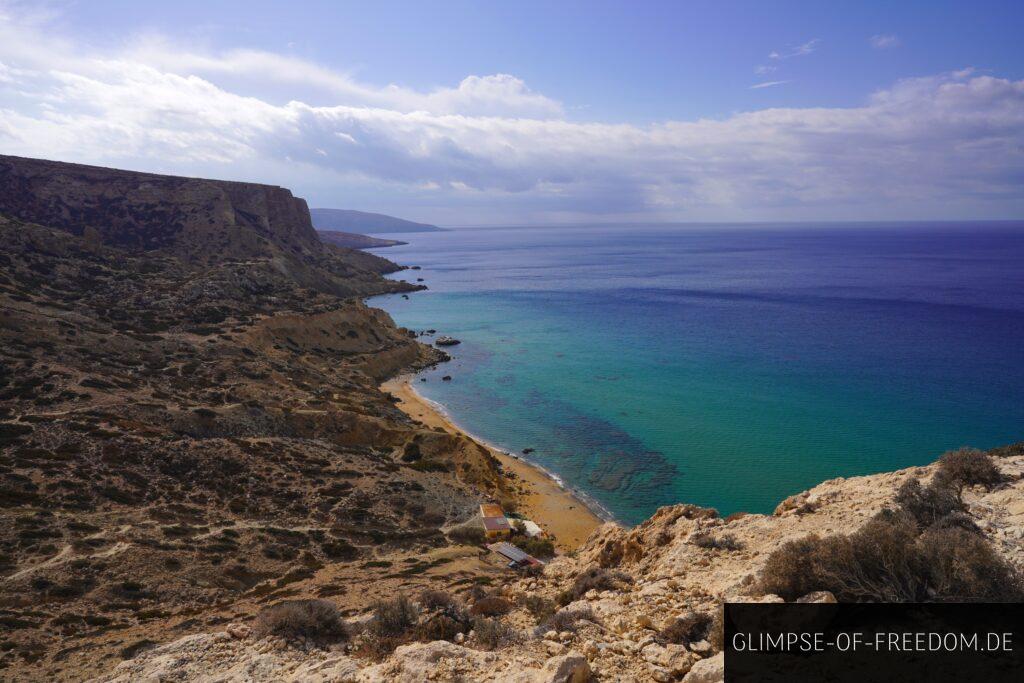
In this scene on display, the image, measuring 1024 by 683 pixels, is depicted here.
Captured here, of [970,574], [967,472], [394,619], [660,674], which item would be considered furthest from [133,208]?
[970,574]

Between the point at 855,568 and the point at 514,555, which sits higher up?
the point at 855,568

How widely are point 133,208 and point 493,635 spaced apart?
89.9 metres

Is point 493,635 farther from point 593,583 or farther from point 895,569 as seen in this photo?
point 895,569

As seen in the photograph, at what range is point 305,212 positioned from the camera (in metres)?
116

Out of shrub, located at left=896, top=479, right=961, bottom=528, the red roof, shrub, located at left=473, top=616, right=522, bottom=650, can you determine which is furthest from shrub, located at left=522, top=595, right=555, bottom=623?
the red roof

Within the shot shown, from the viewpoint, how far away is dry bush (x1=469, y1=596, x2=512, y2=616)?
484 inches

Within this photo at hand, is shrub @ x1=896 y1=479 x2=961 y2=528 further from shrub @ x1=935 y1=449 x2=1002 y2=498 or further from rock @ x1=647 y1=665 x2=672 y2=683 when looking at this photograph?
rock @ x1=647 y1=665 x2=672 y2=683

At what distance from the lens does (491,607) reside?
41.0ft

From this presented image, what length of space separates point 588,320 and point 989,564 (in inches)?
3174

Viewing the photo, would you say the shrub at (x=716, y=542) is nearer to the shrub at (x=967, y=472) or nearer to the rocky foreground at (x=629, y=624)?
the rocky foreground at (x=629, y=624)

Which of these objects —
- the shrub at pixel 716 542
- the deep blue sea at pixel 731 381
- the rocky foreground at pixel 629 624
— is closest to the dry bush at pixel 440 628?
the rocky foreground at pixel 629 624

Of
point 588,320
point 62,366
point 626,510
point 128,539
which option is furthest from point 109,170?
point 626,510

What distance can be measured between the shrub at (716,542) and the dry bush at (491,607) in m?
5.27

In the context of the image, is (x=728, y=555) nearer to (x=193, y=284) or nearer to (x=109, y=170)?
(x=193, y=284)
